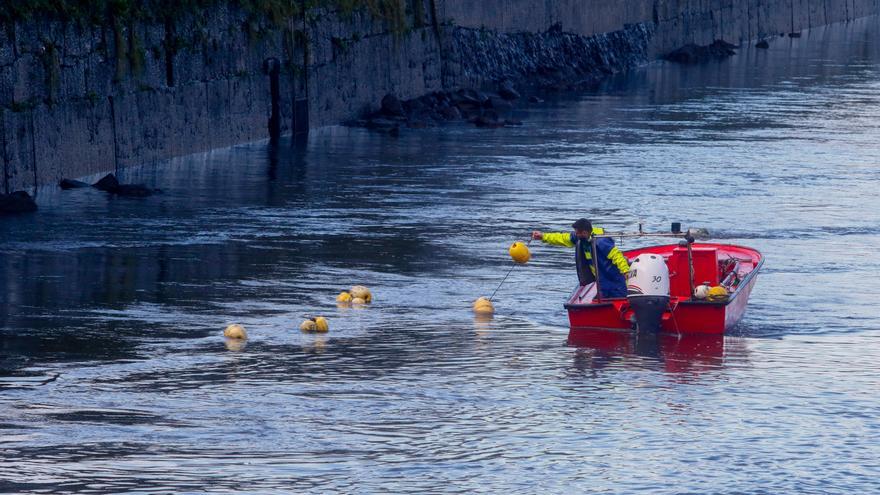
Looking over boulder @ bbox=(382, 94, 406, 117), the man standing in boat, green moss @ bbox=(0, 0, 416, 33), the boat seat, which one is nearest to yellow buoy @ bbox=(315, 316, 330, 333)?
the man standing in boat

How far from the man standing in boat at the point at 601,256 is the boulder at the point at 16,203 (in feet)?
34.4

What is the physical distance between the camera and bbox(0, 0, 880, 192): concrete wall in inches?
1110

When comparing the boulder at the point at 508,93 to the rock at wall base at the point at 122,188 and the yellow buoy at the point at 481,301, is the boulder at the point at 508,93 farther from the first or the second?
the yellow buoy at the point at 481,301

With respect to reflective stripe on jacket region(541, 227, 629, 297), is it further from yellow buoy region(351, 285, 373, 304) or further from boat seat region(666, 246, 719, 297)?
yellow buoy region(351, 285, 373, 304)

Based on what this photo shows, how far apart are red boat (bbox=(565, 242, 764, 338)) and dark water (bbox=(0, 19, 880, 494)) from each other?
1.06 feet

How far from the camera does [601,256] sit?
19016 mm

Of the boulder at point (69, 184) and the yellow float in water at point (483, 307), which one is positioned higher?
the boulder at point (69, 184)

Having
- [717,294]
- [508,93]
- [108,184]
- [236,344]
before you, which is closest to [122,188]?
[108,184]

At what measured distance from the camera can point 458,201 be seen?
28.7m

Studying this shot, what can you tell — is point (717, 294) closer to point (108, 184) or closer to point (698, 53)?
point (108, 184)

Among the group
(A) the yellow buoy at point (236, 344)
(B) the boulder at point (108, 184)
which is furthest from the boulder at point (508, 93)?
(A) the yellow buoy at point (236, 344)

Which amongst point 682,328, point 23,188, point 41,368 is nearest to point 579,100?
point 23,188

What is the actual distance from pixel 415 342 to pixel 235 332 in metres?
2.00

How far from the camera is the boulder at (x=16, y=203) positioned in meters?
26.0
